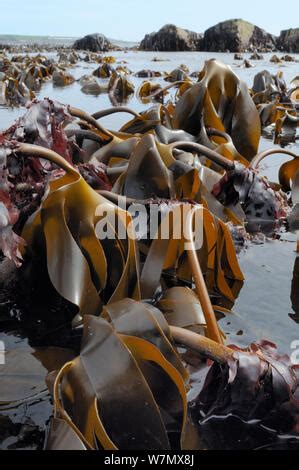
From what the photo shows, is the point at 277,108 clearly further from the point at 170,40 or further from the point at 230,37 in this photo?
the point at 230,37

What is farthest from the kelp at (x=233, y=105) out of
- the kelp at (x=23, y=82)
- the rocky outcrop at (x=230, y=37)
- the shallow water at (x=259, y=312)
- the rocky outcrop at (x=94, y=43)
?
the rocky outcrop at (x=230, y=37)

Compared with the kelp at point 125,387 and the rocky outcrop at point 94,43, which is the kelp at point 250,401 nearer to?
the kelp at point 125,387

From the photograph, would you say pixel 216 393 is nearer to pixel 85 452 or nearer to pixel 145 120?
pixel 85 452

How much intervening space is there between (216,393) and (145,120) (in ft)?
6.30

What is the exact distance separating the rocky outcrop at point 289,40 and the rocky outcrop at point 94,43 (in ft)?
36.2

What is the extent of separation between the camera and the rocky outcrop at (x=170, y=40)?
1357 inches

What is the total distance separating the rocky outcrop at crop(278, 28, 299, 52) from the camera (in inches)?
1378

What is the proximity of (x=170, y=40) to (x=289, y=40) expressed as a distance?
7.43 meters

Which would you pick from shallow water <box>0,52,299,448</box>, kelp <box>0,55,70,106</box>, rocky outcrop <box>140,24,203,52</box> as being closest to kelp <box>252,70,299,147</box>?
shallow water <box>0,52,299,448</box>

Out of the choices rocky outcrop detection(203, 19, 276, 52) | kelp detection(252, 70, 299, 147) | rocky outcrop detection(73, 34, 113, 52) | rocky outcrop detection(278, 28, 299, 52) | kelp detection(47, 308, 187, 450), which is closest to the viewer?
kelp detection(47, 308, 187, 450)

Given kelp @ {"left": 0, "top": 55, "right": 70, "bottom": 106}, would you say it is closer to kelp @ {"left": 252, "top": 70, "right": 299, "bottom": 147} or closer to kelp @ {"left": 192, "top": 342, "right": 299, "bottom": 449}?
kelp @ {"left": 252, "top": 70, "right": 299, "bottom": 147}

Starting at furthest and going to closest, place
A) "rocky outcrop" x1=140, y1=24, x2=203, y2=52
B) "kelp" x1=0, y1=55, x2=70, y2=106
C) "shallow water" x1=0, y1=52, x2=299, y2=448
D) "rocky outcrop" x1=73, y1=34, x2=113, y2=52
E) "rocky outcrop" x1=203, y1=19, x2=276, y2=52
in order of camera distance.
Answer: "rocky outcrop" x1=203, y1=19, x2=276, y2=52
"rocky outcrop" x1=140, y1=24, x2=203, y2=52
"rocky outcrop" x1=73, y1=34, x2=113, y2=52
"kelp" x1=0, y1=55, x2=70, y2=106
"shallow water" x1=0, y1=52, x2=299, y2=448

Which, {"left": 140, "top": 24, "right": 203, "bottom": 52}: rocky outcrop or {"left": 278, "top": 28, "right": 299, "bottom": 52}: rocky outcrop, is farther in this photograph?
{"left": 278, "top": 28, "right": 299, "bottom": 52}: rocky outcrop

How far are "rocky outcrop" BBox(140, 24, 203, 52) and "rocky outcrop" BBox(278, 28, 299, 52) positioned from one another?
19.0 feet
